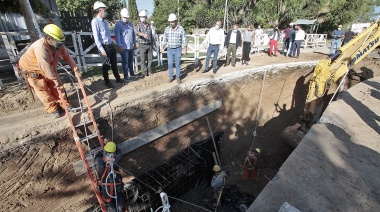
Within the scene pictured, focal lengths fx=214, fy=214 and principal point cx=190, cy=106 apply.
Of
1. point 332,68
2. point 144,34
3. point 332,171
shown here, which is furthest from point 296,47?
point 332,171

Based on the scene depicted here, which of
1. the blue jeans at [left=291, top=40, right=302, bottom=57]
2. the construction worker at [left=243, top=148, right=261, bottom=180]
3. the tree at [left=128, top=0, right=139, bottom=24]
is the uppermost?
the tree at [left=128, top=0, right=139, bottom=24]

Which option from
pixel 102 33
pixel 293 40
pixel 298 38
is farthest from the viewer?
pixel 293 40

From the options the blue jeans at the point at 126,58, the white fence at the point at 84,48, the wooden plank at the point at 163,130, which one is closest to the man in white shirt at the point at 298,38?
the white fence at the point at 84,48

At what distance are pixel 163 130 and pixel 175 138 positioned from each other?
27.4 inches

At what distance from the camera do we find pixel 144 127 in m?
5.59

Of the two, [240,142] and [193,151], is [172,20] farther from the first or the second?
[240,142]

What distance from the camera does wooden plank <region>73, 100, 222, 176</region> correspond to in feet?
15.0

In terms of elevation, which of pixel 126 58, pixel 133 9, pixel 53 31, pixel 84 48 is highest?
pixel 133 9

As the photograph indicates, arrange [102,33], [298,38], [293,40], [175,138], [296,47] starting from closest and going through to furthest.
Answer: [102,33]
[175,138]
[298,38]
[293,40]
[296,47]

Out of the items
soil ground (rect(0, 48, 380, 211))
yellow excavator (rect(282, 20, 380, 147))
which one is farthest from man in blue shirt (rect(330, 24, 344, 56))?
yellow excavator (rect(282, 20, 380, 147))

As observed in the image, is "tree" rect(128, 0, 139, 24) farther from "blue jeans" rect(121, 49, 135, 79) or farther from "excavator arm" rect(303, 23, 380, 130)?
"excavator arm" rect(303, 23, 380, 130)

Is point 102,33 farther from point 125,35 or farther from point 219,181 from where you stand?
point 219,181

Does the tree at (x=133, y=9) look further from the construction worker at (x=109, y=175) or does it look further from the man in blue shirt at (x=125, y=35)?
the construction worker at (x=109, y=175)

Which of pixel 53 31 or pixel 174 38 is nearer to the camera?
pixel 53 31
